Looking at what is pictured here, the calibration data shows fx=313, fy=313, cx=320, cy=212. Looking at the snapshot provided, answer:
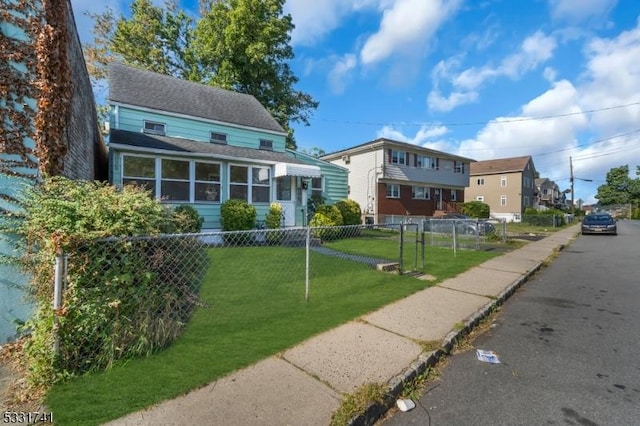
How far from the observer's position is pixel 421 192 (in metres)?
27.9

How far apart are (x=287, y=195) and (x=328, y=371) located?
11018 mm

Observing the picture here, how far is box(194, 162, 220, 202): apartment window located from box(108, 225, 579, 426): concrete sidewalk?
8765mm

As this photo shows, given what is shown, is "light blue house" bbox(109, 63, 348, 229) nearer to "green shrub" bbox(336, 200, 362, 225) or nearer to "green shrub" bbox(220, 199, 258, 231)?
"green shrub" bbox(220, 199, 258, 231)

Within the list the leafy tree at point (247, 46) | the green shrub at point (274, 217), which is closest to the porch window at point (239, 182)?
the green shrub at point (274, 217)

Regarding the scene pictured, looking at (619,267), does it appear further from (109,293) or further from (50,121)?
(50,121)

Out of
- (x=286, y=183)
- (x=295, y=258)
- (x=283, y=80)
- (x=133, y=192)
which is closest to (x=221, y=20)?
(x=283, y=80)

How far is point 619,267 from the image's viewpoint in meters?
9.45

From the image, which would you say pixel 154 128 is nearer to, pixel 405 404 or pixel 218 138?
pixel 218 138

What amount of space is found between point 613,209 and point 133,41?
291 ft

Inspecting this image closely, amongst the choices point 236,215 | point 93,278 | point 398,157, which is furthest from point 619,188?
point 93,278

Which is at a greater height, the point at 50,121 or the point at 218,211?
the point at 50,121

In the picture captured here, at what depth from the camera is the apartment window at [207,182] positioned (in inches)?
456

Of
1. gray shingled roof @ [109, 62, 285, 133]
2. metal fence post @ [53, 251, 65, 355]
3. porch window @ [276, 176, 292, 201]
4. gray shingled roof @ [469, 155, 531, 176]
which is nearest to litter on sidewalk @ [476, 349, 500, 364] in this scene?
metal fence post @ [53, 251, 65, 355]

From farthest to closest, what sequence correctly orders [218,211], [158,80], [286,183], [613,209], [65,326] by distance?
[613,209] < [158,80] < [286,183] < [218,211] < [65,326]
